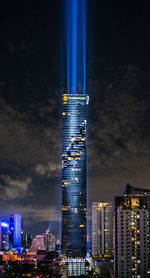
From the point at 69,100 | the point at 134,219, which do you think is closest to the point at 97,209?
the point at 69,100

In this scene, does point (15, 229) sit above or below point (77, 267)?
above

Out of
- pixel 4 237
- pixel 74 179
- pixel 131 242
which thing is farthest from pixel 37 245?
pixel 131 242

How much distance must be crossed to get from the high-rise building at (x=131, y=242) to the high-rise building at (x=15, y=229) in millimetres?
101441

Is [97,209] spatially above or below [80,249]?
above

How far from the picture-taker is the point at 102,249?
3324 inches

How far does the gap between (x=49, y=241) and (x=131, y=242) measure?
317 ft

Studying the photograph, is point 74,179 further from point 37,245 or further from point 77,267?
point 37,245

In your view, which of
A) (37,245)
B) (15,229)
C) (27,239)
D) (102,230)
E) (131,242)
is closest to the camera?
(131,242)

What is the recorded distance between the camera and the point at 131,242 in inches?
1654

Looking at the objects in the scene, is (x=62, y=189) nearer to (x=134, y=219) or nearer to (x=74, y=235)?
(x=74, y=235)

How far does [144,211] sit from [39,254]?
215 ft

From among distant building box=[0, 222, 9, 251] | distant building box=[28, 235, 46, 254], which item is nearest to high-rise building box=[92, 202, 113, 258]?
distant building box=[28, 235, 46, 254]

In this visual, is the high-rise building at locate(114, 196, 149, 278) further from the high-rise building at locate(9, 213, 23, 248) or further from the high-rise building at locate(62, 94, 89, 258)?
the high-rise building at locate(9, 213, 23, 248)

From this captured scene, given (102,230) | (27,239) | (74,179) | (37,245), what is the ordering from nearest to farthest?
1. (74,179)
2. (102,230)
3. (37,245)
4. (27,239)
